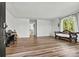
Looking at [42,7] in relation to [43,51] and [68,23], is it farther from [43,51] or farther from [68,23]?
[68,23]

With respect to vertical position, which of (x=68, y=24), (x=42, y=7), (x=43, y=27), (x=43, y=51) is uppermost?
(x=42, y=7)

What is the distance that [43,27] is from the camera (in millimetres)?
15320

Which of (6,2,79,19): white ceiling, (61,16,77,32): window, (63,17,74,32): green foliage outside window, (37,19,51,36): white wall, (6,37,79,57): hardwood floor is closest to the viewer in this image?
(6,37,79,57): hardwood floor

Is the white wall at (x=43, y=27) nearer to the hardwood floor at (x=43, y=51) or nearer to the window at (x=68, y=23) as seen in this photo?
the window at (x=68, y=23)

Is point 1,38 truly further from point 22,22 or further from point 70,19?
point 22,22

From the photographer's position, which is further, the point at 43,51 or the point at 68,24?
the point at 68,24

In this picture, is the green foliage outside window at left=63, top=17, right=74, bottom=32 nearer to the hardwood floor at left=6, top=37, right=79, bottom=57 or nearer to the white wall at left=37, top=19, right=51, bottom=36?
the white wall at left=37, top=19, right=51, bottom=36

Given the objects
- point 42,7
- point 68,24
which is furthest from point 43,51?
point 68,24

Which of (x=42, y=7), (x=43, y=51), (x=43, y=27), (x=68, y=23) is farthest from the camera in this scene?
(x=43, y=27)

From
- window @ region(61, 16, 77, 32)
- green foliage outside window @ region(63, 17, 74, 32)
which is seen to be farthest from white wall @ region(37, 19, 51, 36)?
green foliage outside window @ region(63, 17, 74, 32)

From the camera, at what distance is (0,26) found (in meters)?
2.07

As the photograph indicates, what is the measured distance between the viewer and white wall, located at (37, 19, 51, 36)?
15062 millimetres

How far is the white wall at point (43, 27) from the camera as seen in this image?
15062 mm

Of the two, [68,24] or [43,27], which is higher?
[68,24]
